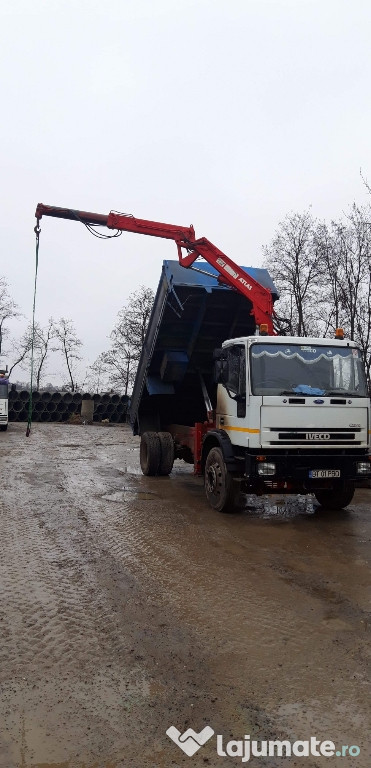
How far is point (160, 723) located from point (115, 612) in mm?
1574

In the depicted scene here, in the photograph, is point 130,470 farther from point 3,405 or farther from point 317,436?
point 3,405

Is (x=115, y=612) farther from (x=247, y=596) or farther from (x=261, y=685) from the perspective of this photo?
(x=261, y=685)

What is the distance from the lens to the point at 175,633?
4188mm

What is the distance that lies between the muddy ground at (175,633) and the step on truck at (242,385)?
0.79 metres

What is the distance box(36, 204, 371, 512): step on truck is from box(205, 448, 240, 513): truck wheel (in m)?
0.02

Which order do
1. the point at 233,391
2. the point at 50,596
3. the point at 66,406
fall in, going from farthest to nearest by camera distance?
the point at 66,406 → the point at 233,391 → the point at 50,596

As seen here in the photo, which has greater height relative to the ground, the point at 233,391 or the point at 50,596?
the point at 233,391

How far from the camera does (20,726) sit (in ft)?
9.75

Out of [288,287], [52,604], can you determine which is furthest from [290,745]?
[288,287]

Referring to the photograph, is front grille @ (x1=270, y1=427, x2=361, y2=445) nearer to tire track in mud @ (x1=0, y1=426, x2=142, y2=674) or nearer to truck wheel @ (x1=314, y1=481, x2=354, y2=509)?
truck wheel @ (x1=314, y1=481, x2=354, y2=509)

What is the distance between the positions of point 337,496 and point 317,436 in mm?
1627

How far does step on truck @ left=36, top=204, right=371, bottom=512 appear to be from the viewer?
24.6 ft

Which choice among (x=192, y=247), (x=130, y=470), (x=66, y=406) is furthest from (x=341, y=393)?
(x=66, y=406)

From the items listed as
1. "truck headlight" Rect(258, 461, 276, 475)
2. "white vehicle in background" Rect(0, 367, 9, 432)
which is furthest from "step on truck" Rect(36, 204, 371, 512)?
"white vehicle in background" Rect(0, 367, 9, 432)
